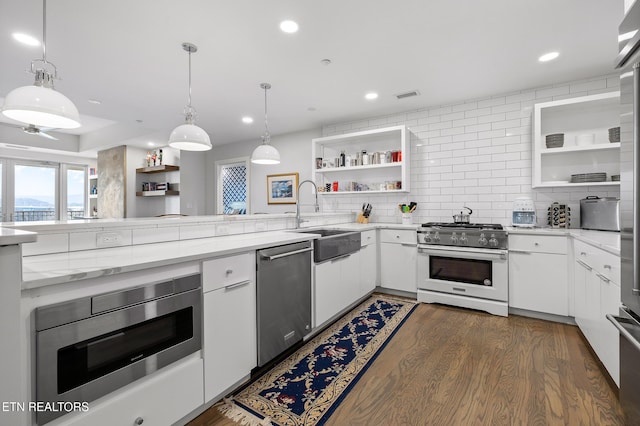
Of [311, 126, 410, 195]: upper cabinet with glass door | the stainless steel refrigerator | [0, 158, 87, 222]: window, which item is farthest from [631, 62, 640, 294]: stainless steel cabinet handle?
[0, 158, 87, 222]: window

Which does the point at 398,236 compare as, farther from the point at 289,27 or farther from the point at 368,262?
the point at 289,27

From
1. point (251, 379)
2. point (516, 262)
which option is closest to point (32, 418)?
point (251, 379)

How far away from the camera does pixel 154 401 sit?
1347 mm

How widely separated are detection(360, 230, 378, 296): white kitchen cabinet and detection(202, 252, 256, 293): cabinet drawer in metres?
1.80

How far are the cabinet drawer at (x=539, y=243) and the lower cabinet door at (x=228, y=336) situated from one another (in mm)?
2760

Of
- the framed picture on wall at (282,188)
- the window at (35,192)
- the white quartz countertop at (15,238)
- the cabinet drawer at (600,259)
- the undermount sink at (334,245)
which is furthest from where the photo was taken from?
the window at (35,192)

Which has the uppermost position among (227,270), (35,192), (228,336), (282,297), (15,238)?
(35,192)

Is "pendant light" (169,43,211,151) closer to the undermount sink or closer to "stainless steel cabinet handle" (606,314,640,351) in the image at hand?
the undermount sink

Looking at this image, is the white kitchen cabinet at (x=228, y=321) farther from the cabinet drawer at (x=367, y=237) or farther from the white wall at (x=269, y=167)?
the white wall at (x=269, y=167)

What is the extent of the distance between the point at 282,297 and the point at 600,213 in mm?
3145

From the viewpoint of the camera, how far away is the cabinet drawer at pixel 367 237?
3436mm

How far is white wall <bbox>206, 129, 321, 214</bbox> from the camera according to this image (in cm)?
528

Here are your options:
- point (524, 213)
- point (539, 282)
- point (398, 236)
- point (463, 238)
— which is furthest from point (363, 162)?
point (539, 282)

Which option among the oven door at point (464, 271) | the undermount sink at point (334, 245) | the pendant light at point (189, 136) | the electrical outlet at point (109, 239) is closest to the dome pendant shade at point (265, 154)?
the pendant light at point (189, 136)
